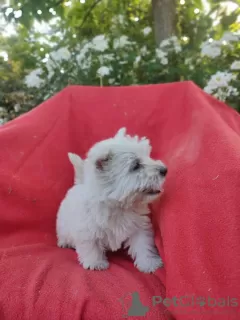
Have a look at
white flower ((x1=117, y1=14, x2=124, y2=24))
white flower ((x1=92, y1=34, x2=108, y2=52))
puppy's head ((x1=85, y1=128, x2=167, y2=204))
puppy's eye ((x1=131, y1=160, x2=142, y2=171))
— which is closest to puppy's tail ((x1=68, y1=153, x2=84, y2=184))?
puppy's head ((x1=85, y1=128, x2=167, y2=204))

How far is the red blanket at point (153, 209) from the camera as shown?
1042 mm

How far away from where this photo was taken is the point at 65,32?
133 inches

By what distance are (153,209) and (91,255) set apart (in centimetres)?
32

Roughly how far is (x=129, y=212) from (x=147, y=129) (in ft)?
1.67

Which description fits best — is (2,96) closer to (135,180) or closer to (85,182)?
(85,182)

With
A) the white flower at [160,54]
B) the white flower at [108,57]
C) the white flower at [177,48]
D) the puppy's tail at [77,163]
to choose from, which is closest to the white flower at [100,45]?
the white flower at [108,57]

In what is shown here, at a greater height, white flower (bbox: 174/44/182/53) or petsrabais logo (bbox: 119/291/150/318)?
white flower (bbox: 174/44/182/53)

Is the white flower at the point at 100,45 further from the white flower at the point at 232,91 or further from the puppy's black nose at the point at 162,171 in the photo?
the puppy's black nose at the point at 162,171

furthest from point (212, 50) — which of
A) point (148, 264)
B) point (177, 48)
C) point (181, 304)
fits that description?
point (181, 304)

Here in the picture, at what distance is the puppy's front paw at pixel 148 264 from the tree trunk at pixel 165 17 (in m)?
2.18

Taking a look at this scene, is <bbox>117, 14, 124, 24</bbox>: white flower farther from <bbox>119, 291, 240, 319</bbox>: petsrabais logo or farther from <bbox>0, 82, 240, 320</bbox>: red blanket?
<bbox>119, 291, 240, 319</bbox>: petsrabais logo

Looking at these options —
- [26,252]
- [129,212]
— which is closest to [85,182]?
[129,212]

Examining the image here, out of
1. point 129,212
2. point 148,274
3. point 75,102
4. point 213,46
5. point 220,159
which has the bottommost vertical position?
point 148,274

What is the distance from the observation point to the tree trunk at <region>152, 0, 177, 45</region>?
303 centimetres
